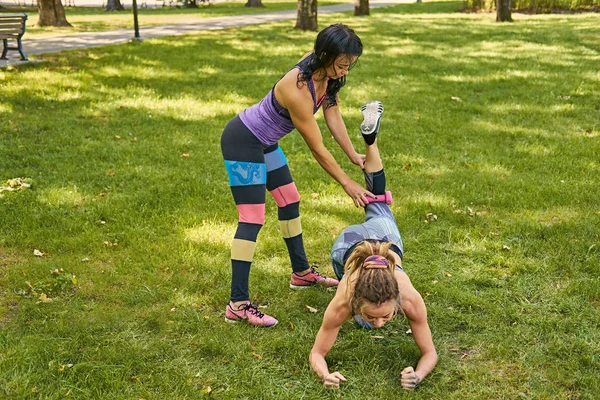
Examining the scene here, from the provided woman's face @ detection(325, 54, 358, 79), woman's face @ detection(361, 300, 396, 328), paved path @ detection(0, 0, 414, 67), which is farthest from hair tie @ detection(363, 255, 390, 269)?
paved path @ detection(0, 0, 414, 67)

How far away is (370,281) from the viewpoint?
124 inches

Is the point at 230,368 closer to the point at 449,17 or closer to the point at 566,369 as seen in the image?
the point at 566,369

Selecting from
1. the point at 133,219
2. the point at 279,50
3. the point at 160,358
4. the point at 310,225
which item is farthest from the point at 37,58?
the point at 160,358

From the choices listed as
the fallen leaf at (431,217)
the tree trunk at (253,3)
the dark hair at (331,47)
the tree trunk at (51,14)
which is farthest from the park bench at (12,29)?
the tree trunk at (253,3)

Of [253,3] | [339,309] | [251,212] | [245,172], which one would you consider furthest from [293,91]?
[253,3]

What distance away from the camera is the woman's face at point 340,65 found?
342 centimetres

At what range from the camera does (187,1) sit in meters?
33.8

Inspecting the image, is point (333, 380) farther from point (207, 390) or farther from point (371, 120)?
point (371, 120)

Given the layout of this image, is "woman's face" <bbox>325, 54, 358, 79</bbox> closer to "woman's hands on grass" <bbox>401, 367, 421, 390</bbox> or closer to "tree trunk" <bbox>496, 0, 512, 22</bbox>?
"woman's hands on grass" <bbox>401, 367, 421, 390</bbox>

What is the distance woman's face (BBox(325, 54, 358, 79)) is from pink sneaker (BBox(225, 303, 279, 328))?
160 cm

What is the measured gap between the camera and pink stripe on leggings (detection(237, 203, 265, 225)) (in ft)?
12.9

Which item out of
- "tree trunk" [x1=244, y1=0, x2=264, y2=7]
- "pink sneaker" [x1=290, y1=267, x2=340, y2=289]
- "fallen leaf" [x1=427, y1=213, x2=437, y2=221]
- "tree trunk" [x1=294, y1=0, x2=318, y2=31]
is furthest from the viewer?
"tree trunk" [x1=244, y1=0, x2=264, y2=7]

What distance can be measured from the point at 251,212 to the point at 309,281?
0.89 m

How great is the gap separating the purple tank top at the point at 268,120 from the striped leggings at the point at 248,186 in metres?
0.04
